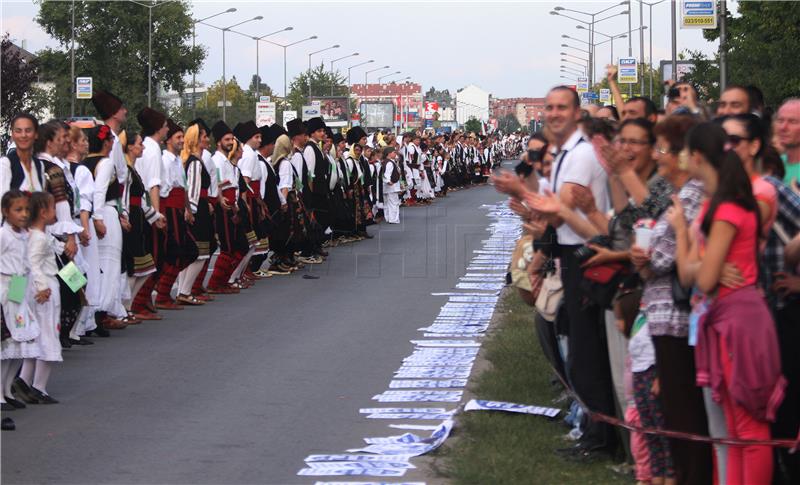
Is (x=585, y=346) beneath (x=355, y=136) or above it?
beneath

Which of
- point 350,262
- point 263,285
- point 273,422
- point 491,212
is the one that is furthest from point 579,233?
point 491,212

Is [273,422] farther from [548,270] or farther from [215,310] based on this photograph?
[215,310]

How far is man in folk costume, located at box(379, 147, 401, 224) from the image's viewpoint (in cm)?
A: 3244

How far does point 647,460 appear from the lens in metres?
7.43

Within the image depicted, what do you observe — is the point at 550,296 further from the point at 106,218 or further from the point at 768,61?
the point at 768,61

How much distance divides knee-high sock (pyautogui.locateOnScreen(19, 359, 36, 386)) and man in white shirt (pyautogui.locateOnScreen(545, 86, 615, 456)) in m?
Result: 4.26

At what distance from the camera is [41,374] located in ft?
34.6

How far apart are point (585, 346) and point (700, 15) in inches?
799

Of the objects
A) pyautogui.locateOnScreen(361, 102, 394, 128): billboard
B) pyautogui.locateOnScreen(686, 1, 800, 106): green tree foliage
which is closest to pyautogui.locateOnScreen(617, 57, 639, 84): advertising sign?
pyautogui.locateOnScreen(686, 1, 800, 106): green tree foliage

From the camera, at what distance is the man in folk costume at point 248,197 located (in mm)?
18531

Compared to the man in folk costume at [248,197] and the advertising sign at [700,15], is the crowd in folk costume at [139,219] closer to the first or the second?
the man in folk costume at [248,197]

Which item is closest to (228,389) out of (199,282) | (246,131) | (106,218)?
(106,218)

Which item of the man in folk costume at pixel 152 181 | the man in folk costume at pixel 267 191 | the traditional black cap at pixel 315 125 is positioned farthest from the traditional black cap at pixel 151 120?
the traditional black cap at pixel 315 125

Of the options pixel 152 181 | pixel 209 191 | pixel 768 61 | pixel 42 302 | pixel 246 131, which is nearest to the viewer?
pixel 42 302
